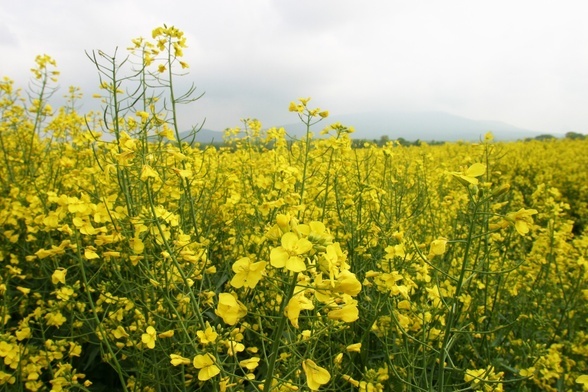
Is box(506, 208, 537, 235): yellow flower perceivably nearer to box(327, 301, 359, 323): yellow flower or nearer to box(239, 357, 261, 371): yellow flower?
box(327, 301, 359, 323): yellow flower

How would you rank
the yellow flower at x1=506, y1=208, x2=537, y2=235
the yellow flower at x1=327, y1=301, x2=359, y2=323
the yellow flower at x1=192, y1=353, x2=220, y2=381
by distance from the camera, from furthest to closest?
the yellow flower at x1=506, y1=208, x2=537, y2=235, the yellow flower at x1=192, y1=353, x2=220, y2=381, the yellow flower at x1=327, y1=301, x2=359, y2=323

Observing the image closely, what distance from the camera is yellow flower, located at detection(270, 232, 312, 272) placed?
0.91 metres

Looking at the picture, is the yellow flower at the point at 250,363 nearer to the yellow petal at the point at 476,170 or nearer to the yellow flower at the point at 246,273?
the yellow flower at the point at 246,273

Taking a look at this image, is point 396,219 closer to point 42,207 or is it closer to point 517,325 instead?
point 517,325

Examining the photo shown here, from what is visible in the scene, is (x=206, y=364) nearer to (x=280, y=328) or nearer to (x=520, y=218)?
(x=280, y=328)

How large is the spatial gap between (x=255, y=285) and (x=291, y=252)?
0.14 m

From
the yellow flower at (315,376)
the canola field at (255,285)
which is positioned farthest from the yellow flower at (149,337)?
the yellow flower at (315,376)

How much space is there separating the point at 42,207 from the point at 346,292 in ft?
8.69

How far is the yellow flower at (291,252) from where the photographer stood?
912 mm

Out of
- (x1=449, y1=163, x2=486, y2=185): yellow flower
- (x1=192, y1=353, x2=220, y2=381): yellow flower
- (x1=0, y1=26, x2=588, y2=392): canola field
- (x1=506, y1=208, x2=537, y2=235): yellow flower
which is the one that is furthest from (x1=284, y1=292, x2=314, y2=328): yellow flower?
(x1=506, y1=208, x2=537, y2=235): yellow flower

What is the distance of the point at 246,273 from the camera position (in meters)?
1.03

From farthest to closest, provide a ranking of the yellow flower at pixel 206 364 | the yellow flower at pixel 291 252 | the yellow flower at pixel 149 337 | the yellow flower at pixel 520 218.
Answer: the yellow flower at pixel 149 337
the yellow flower at pixel 520 218
the yellow flower at pixel 206 364
the yellow flower at pixel 291 252

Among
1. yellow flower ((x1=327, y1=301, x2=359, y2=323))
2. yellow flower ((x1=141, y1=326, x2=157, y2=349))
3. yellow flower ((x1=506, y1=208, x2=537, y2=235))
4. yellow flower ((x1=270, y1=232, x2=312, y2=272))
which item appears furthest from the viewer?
yellow flower ((x1=141, y1=326, x2=157, y2=349))

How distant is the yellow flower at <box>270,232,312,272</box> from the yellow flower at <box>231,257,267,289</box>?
0.08m
